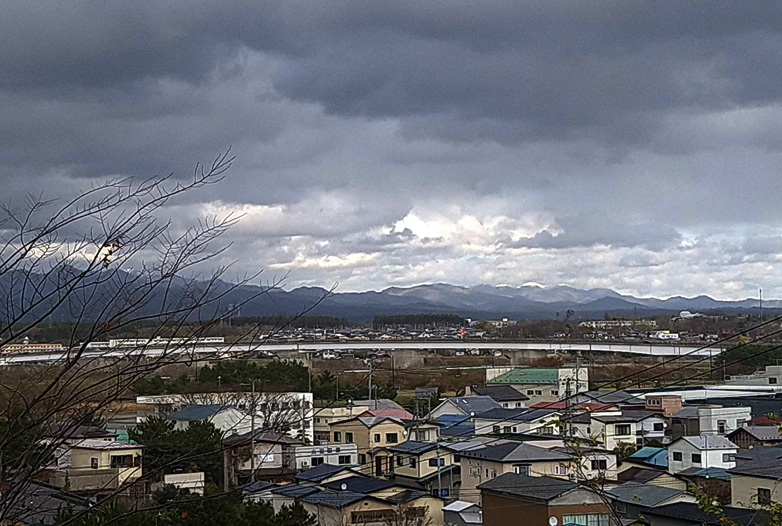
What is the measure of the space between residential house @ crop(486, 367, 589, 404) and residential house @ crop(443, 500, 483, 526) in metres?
16.5

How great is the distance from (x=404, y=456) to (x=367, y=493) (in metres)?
5.26

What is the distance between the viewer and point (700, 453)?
17328mm

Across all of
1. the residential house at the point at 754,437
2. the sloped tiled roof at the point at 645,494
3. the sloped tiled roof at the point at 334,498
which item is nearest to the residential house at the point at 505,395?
the residential house at the point at 754,437

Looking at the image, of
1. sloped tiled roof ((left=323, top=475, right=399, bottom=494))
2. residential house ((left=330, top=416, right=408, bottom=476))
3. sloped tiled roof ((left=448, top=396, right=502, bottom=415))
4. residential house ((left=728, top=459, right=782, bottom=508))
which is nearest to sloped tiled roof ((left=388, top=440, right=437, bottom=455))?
residential house ((left=330, top=416, right=408, bottom=476))

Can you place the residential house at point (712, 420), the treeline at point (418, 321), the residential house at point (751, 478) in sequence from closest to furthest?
1. the residential house at point (751, 478)
2. the residential house at point (712, 420)
3. the treeline at point (418, 321)

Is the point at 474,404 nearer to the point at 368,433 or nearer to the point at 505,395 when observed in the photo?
the point at 505,395

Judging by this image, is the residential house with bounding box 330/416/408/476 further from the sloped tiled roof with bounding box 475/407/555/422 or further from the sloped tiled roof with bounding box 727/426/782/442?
the sloped tiled roof with bounding box 727/426/782/442

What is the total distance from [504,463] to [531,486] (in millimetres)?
3117

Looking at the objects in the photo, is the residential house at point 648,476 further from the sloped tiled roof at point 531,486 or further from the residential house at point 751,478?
the sloped tiled roof at point 531,486

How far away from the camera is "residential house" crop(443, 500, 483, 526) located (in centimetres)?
1362

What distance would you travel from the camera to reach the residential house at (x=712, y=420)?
71.2ft

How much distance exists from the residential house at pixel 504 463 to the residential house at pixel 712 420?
22.3 ft

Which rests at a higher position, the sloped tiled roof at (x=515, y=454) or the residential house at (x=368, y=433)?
the sloped tiled roof at (x=515, y=454)

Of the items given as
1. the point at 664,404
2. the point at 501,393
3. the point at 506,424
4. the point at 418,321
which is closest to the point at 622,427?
the point at 506,424
